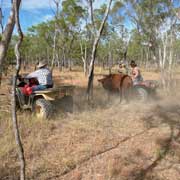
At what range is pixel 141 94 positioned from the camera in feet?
34.5

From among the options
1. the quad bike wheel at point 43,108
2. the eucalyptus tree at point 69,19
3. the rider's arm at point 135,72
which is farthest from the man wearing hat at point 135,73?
the eucalyptus tree at point 69,19

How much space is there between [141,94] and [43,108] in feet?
14.4

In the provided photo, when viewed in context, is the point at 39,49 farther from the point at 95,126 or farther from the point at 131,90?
the point at 95,126

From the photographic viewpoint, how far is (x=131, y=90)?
1052cm

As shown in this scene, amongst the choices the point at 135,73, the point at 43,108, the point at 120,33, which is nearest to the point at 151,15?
the point at 135,73

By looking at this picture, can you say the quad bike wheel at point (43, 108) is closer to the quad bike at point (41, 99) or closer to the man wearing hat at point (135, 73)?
the quad bike at point (41, 99)

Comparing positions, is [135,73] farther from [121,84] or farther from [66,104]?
[66,104]

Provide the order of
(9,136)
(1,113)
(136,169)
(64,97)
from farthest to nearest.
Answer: (64,97), (1,113), (9,136), (136,169)

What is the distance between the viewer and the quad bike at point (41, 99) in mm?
7411

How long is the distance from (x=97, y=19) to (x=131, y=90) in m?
18.6

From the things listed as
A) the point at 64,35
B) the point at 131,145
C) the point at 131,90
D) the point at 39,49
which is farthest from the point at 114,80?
the point at 39,49

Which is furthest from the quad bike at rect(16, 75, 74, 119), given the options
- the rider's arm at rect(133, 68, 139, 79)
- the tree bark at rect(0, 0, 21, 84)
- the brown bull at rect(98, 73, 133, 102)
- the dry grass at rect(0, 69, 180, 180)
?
the rider's arm at rect(133, 68, 139, 79)

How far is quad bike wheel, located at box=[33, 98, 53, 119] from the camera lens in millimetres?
7346

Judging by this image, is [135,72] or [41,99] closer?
[41,99]
